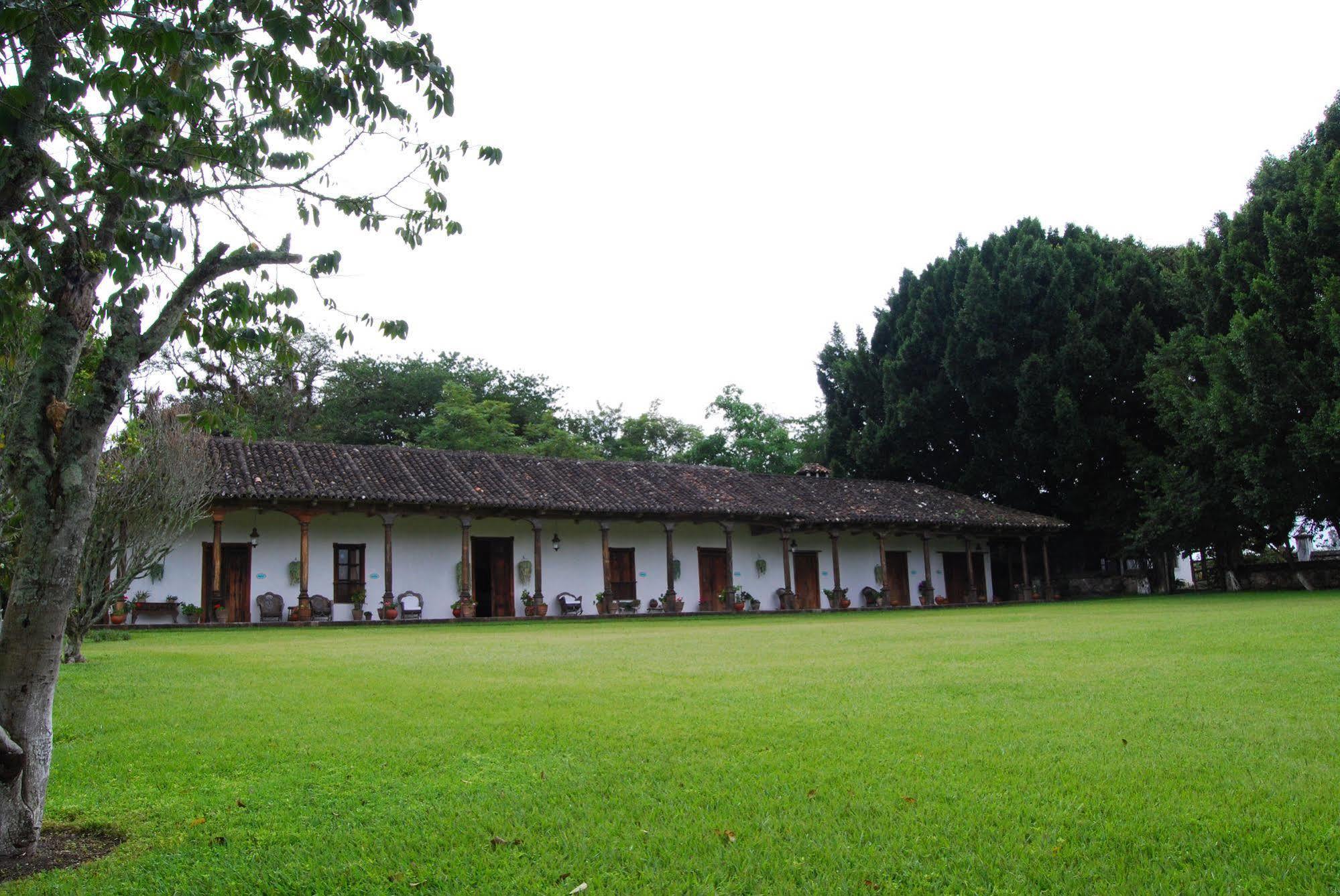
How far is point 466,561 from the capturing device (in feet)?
65.8

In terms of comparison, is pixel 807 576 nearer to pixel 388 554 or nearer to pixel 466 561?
pixel 466 561

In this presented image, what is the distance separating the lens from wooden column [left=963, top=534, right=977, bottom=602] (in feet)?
89.3

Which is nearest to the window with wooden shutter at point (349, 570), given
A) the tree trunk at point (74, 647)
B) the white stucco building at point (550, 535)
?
the white stucco building at point (550, 535)

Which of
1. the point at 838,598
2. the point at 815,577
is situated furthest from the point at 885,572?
the point at 838,598

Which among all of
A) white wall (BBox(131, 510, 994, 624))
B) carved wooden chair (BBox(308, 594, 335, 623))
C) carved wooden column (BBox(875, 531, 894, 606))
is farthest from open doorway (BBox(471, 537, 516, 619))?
carved wooden column (BBox(875, 531, 894, 606))

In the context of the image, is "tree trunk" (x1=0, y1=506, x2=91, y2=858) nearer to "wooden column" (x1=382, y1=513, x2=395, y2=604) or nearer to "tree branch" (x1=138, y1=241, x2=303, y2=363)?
"tree branch" (x1=138, y1=241, x2=303, y2=363)

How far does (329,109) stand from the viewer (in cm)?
429

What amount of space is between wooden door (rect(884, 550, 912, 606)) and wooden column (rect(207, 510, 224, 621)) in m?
16.7

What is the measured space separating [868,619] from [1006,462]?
14501 millimetres

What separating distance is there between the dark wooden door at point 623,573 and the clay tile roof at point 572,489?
1540mm

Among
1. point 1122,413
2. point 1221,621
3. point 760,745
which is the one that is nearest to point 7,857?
point 760,745

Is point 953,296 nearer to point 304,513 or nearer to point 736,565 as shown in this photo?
point 736,565

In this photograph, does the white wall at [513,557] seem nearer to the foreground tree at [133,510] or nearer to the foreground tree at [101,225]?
the foreground tree at [133,510]

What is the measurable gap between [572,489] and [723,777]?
1809cm
